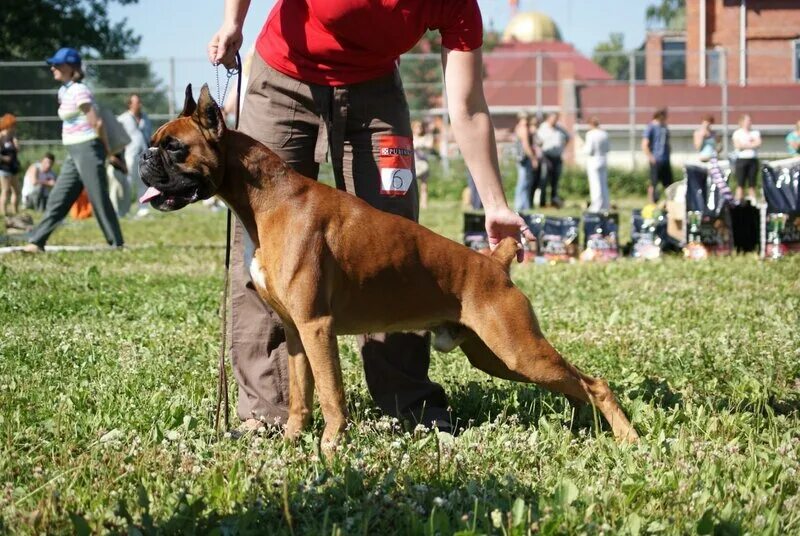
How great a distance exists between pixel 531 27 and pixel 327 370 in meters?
96.6

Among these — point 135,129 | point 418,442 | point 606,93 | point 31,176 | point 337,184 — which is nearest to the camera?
point 418,442

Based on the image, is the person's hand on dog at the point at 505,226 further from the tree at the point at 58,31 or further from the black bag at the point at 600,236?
the tree at the point at 58,31

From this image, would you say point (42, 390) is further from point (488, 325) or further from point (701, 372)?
point (701, 372)

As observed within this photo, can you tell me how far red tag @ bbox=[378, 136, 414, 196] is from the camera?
4375 mm

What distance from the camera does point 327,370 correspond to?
3.78 m

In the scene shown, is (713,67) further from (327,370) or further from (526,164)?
(327,370)

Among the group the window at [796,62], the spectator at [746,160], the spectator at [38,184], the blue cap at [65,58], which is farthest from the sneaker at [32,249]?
the window at [796,62]

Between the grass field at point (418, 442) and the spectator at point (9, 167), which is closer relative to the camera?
the grass field at point (418, 442)

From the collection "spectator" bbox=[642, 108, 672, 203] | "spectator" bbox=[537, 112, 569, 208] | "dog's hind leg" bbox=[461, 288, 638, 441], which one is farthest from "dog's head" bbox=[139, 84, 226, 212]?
"spectator" bbox=[537, 112, 569, 208]

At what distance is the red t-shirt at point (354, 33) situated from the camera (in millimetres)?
3992

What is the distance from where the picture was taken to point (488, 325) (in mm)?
4004

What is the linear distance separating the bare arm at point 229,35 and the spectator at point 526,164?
17049 mm

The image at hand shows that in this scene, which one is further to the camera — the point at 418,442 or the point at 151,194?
the point at 418,442

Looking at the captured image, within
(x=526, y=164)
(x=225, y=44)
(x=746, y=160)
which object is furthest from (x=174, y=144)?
(x=746, y=160)
